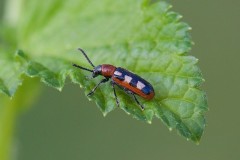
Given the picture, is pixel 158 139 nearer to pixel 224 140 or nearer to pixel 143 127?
pixel 143 127

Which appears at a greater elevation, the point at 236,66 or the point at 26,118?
the point at 26,118

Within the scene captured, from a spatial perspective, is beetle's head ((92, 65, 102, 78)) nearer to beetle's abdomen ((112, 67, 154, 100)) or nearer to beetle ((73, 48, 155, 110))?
beetle ((73, 48, 155, 110))

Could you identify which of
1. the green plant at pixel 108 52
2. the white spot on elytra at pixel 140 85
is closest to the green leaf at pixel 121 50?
the green plant at pixel 108 52

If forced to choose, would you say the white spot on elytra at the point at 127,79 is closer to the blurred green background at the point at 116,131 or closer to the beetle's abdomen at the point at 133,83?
the beetle's abdomen at the point at 133,83

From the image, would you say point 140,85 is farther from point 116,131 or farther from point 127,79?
point 116,131

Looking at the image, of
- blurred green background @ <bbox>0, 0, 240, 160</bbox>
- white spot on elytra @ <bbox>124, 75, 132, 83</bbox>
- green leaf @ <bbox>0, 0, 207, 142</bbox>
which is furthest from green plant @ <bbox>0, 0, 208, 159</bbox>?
blurred green background @ <bbox>0, 0, 240, 160</bbox>

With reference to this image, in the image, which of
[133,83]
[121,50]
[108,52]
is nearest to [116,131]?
[108,52]

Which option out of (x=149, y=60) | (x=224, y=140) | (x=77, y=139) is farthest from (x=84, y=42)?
(x=224, y=140)
